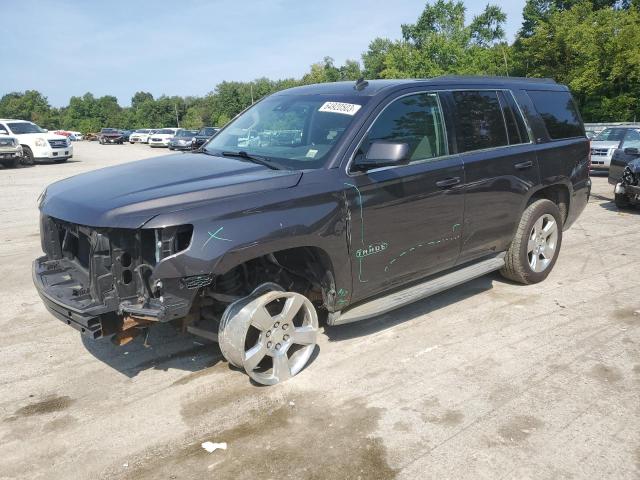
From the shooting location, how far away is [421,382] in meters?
3.72

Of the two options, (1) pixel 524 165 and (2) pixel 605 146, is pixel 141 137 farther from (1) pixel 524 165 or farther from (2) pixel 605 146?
(1) pixel 524 165

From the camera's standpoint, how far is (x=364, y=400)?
11.4ft

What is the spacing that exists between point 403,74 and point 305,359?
45.9m

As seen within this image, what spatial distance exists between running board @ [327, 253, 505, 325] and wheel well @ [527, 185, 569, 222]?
0.85 meters

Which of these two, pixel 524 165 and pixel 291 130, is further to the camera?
pixel 524 165

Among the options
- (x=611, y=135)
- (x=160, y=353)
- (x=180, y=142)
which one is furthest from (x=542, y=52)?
(x=160, y=353)

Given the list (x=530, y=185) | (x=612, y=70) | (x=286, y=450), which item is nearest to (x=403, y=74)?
(x=612, y=70)

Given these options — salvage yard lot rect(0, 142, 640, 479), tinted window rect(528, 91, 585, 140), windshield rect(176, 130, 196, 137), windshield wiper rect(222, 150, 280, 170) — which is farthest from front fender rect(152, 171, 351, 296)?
windshield rect(176, 130, 196, 137)

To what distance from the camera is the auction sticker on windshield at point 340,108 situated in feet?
13.2

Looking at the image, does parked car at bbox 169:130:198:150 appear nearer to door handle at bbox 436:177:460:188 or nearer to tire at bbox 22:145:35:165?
tire at bbox 22:145:35:165

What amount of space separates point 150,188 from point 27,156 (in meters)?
22.5

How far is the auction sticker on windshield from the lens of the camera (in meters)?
4.02

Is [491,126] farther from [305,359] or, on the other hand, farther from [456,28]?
[456,28]

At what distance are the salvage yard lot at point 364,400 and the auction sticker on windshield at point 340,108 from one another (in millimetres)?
1801
